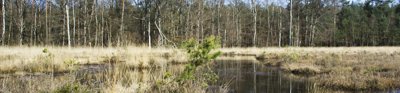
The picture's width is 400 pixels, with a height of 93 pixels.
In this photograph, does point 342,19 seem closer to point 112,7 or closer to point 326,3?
point 326,3

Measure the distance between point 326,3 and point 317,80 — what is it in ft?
158

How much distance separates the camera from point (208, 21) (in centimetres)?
5797

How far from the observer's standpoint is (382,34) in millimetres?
64688

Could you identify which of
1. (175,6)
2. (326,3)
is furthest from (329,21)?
(175,6)

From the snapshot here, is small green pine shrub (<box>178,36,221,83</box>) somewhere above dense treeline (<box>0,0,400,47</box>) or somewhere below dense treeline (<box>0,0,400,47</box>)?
below

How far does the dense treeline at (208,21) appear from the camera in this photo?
45.7m

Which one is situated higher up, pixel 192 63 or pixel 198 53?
pixel 198 53

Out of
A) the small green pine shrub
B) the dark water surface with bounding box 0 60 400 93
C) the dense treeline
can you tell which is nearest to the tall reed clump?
the small green pine shrub

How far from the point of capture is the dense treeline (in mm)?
45688

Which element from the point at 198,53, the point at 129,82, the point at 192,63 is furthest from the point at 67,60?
the point at 198,53

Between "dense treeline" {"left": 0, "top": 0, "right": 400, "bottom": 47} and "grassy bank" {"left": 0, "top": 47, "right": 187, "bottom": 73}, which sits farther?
"dense treeline" {"left": 0, "top": 0, "right": 400, "bottom": 47}

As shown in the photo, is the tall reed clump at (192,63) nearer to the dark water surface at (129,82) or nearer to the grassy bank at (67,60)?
the dark water surface at (129,82)

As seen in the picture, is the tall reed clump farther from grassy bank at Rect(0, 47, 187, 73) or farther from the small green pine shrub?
grassy bank at Rect(0, 47, 187, 73)

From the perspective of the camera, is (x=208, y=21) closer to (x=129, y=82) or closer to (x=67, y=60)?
(x=67, y=60)
